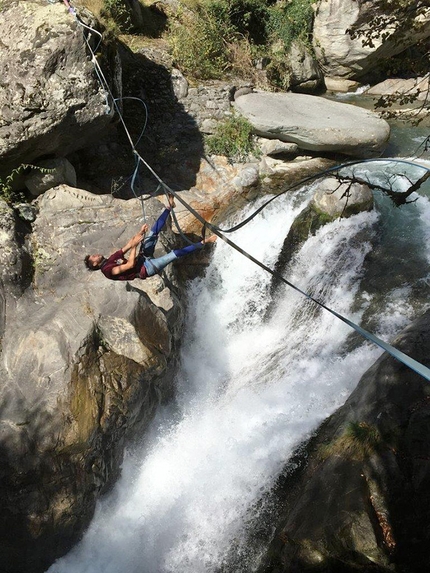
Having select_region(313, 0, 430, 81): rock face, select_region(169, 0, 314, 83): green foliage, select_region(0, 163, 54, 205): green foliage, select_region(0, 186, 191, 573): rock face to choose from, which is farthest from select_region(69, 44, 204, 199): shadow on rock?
select_region(313, 0, 430, 81): rock face

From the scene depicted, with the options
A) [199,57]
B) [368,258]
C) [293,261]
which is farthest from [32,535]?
[199,57]

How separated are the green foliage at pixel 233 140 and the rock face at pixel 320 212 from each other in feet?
7.24

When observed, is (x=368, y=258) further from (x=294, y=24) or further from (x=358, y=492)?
(x=294, y=24)

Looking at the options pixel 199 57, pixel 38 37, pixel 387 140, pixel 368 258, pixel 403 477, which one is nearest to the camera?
pixel 403 477

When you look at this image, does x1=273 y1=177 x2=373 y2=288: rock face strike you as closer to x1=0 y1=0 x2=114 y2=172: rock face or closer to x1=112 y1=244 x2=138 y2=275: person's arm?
x1=112 y1=244 x2=138 y2=275: person's arm

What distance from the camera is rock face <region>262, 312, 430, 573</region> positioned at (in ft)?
12.5

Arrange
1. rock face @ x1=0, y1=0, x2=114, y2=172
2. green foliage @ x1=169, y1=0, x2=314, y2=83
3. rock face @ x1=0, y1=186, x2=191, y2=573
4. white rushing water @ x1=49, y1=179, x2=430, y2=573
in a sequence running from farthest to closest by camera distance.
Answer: green foliage @ x1=169, y1=0, x2=314, y2=83, rock face @ x1=0, y1=0, x2=114, y2=172, white rushing water @ x1=49, y1=179, x2=430, y2=573, rock face @ x1=0, y1=186, x2=191, y2=573

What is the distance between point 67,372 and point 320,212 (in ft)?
16.9

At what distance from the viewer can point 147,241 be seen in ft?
18.9

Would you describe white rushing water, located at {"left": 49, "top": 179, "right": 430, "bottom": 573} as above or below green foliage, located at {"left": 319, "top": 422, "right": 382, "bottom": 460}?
below

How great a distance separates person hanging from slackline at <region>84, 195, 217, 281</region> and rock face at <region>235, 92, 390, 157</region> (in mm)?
4825

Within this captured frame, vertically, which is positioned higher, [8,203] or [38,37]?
[38,37]

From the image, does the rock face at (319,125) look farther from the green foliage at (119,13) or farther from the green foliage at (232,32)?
the green foliage at (119,13)

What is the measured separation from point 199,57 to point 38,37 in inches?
218
